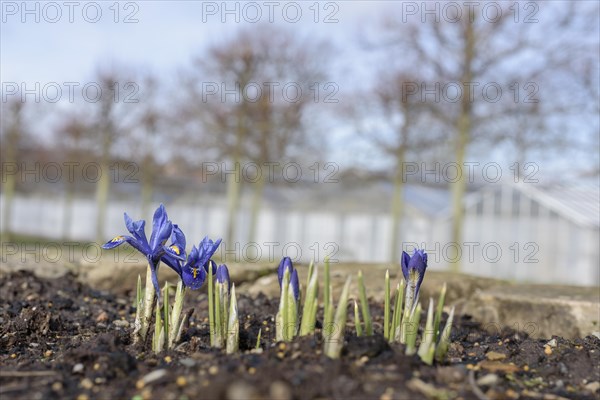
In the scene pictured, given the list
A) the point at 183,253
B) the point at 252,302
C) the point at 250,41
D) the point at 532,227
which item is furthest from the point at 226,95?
the point at 183,253

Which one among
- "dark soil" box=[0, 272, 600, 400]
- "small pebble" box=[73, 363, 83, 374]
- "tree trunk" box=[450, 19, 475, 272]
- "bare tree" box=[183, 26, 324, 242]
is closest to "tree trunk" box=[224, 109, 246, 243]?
"bare tree" box=[183, 26, 324, 242]

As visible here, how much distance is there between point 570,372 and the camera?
2.92 meters

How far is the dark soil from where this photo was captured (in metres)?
2.39

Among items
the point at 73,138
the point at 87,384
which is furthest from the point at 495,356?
the point at 73,138

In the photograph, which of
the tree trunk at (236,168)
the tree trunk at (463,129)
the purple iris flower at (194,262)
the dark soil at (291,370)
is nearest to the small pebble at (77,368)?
the dark soil at (291,370)

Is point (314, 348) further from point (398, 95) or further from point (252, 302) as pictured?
point (398, 95)

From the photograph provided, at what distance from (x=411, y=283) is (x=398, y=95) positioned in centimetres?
1169

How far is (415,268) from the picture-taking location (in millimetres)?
3111

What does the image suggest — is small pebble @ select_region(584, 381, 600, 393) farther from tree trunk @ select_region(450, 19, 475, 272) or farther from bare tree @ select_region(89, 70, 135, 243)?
bare tree @ select_region(89, 70, 135, 243)

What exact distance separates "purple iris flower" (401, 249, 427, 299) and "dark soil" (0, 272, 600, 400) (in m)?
0.38

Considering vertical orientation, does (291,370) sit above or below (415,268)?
below

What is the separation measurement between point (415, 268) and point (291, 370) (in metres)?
0.87

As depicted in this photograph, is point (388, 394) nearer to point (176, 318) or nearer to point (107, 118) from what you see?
point (176, 318)

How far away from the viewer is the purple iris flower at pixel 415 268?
309cm
